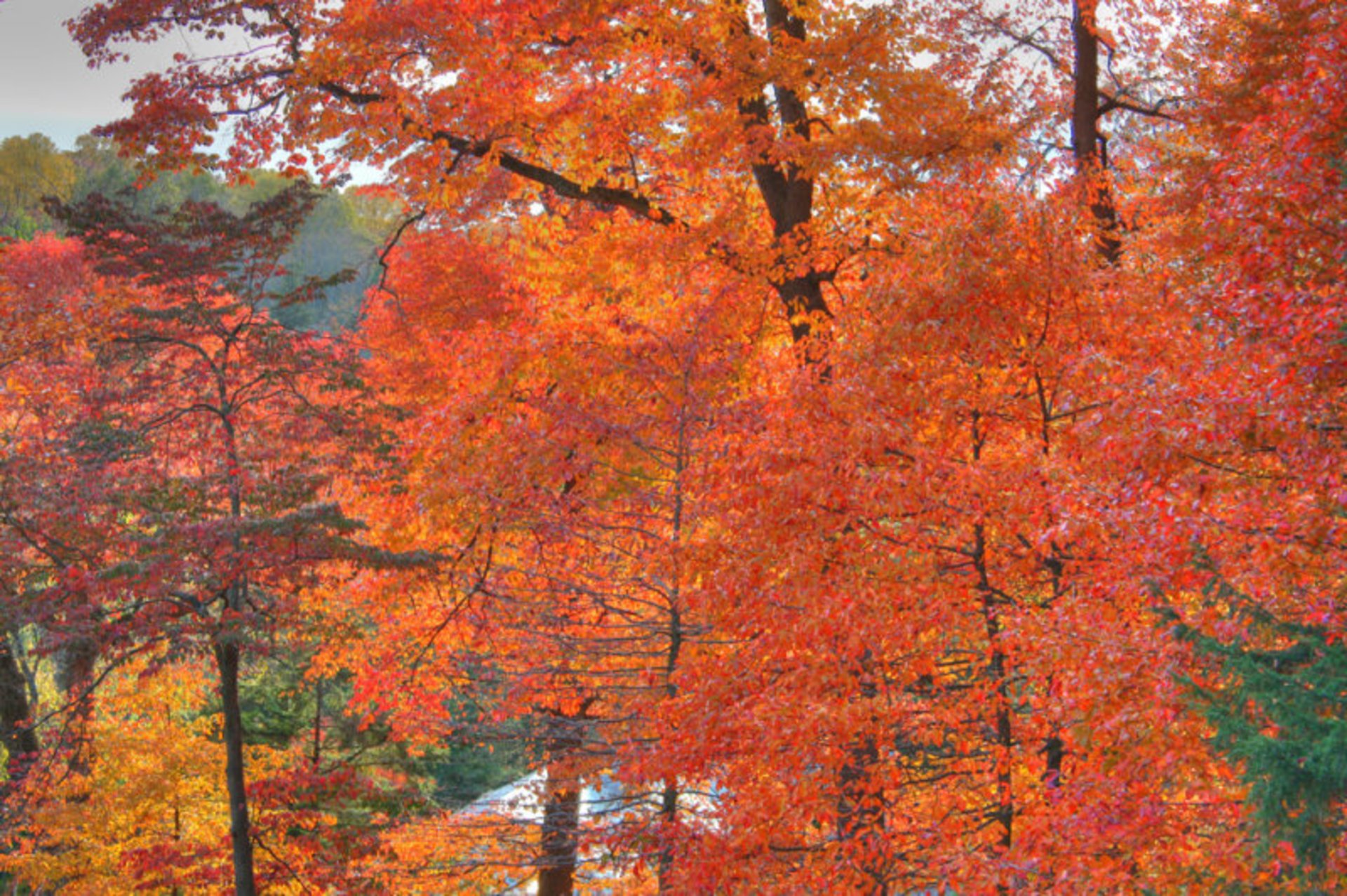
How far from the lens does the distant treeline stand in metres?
40.5

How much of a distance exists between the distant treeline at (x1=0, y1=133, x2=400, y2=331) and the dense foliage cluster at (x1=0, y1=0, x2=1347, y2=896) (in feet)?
78.6

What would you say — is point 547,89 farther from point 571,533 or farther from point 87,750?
point 87,750

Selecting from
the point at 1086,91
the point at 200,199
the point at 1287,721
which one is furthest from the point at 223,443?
the point at 200,199

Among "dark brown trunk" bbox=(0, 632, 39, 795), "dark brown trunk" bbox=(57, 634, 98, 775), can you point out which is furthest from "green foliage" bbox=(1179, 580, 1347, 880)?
"dark brown trunk" bbox=(0, 632, 39, 795)

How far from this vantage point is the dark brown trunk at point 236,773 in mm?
10359

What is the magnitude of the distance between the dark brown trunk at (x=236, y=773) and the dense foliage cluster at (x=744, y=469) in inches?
2.8

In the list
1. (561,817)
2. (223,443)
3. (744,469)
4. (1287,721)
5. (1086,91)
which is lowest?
(561,817)

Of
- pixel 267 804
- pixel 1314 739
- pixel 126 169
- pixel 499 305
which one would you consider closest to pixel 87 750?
pixel 267 804

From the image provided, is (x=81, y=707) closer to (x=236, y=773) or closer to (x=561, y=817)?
(x=236, y=773)

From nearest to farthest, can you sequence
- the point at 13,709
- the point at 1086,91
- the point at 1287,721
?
1. the point at 1287,721
2. the point at 1086,91
3. the point at 13,709

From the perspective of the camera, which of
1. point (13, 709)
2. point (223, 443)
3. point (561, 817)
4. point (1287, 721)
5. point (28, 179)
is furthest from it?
point (28, 179)

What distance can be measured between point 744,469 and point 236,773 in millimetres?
6876

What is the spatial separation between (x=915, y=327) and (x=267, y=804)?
882cm

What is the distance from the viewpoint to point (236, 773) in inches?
413
